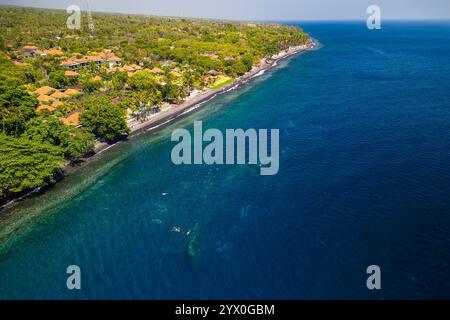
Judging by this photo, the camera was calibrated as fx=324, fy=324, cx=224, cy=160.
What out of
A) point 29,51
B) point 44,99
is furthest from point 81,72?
point 29,51

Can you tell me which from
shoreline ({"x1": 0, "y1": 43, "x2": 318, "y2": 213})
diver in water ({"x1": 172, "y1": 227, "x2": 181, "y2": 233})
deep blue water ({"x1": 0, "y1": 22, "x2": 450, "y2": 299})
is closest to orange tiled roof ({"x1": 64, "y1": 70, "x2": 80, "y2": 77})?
shoreline ({"x1": 0, "y1": 43, "x2": 318, "y2": 213})

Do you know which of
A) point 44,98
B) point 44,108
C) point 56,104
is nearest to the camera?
point 44,108

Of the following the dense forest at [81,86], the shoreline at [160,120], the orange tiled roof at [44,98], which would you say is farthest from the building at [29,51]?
the shoreline at [160,120]

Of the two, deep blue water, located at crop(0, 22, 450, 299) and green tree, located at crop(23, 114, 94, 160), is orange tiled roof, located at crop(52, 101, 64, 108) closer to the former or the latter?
green tree, located at crop(23, 114, 94, 160)

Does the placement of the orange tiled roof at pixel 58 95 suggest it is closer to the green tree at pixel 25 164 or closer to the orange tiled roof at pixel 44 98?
the orange tiled roof at pixel 44 98

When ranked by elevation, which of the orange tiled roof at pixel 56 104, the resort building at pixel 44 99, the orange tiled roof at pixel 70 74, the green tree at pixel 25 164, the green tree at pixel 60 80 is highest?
the orange tiled roof at pixel 70 74

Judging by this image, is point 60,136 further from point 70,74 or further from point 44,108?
point 70,74
